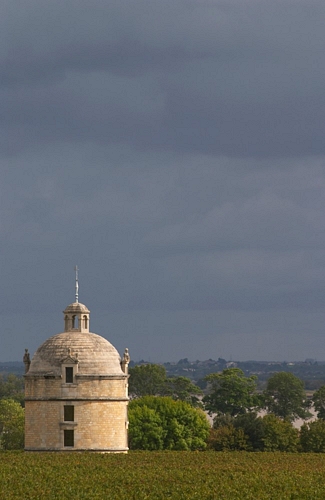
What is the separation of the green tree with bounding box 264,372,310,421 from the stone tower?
83429 mm

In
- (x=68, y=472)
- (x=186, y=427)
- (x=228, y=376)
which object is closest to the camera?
(x=68, y=472)

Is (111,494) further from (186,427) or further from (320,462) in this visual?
(186,427)

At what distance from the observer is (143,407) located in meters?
115

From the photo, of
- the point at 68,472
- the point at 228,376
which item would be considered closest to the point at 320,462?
the point at 68,472

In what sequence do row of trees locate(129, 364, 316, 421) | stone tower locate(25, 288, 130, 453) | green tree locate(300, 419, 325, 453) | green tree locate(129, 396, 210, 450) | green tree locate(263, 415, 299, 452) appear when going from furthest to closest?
row of trees locate(129, 364, 316, 421) < green tree locate(300, 419, 325, 453) < green tree locate(263, 415, 299, 452) < green tree locate(129, 396, 210, 450) < stone tower locate(25, 288, 130, 453)

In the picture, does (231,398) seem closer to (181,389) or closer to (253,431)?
(181,389)

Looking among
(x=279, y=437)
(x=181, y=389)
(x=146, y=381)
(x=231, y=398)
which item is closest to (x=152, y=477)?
(x=279, y=437)

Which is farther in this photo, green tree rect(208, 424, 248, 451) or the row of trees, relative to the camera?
the row of trees

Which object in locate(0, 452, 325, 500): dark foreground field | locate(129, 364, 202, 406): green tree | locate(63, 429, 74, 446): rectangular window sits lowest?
locate(0, 452, 325, 500): dark foreground field

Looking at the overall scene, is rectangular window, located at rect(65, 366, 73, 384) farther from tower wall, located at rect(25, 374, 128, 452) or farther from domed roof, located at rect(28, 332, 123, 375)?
domed roof, located at rect(28, 332, 123, 375)

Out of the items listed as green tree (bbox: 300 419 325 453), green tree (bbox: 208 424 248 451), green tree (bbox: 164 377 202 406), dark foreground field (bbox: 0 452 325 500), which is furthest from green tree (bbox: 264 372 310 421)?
dark foreground field (bbox: 0 452 325 500)

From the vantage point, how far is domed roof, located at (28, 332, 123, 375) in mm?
87250

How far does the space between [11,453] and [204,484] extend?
21.0 meters

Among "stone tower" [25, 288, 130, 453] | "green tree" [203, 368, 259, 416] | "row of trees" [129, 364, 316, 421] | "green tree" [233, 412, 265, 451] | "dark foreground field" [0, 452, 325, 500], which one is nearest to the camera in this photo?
"dark foreground field" [0, 452, 325, 500]
